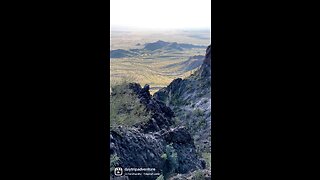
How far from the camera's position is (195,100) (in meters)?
2.76

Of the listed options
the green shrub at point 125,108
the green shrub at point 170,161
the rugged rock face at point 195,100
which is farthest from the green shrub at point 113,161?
the rugged rock face at point 195,100

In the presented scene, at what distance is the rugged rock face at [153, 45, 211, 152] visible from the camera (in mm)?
2713

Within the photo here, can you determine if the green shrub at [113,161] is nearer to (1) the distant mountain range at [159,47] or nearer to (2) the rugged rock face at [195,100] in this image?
(2) the rugged rock face at [195,100]

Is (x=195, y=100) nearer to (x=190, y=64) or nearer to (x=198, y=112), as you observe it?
(x=198, y=112)

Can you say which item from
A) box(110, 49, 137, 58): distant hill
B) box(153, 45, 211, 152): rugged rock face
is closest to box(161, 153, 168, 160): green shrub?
box(153, 45, 211, 152): rugged rock face

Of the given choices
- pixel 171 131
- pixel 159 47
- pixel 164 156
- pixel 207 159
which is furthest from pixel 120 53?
pixel 207 159

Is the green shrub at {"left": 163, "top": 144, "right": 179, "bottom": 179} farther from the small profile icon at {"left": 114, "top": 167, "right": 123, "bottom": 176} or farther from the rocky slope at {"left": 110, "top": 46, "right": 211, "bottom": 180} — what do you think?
the small profile icon at {"left": 114, "top": 167, "right": 123, "bottom": 176}

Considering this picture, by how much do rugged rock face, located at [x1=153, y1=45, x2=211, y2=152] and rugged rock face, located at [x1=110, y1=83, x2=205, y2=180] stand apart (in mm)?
41

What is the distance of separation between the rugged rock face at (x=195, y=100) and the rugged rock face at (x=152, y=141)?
41 mm

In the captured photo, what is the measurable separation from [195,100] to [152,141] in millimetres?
339
